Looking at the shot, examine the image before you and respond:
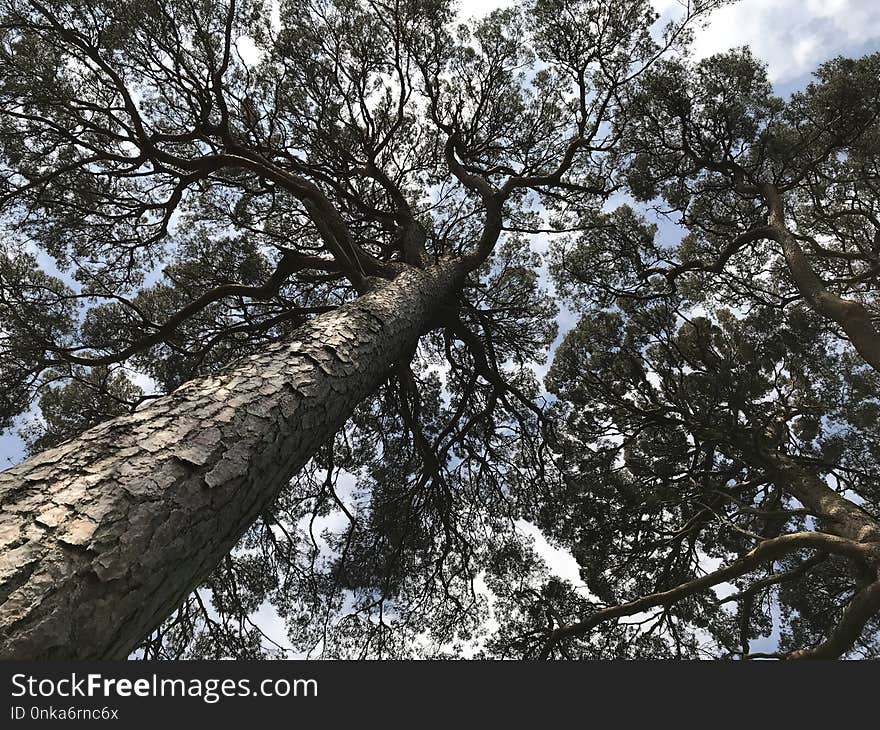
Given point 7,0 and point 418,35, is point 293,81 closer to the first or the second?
point 418,35

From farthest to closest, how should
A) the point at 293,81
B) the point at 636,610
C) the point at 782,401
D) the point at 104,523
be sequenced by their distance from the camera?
the point at 293,81, the point at 782,401, the point at 636,610, the point at 104,523

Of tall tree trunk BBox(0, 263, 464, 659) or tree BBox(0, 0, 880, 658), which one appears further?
tree BBox(0, 0, 880, 658)

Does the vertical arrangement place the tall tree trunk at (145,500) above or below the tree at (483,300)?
below

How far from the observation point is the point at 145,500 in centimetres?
138

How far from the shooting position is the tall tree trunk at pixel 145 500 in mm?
1091

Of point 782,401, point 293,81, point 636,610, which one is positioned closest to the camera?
point 636,610

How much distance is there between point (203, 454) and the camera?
165 cm

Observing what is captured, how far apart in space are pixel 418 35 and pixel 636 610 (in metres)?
6.65

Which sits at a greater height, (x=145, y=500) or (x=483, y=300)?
(x=483, y=300)

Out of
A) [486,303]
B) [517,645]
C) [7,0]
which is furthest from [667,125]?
[7,0]

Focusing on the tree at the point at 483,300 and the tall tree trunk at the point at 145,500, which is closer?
the tall tree trunk at the point at 145,500

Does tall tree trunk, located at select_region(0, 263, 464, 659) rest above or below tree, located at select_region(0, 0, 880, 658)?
below

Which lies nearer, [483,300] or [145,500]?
[145,500]

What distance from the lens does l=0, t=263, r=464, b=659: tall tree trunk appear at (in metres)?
1.09
